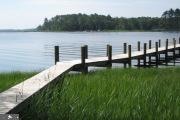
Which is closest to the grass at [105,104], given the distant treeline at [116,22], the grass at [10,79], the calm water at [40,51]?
the grass at [10,79]

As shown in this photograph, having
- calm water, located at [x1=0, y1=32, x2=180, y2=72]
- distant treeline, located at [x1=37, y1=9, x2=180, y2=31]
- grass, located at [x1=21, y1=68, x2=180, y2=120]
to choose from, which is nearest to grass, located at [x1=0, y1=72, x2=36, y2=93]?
grass, located at [x1=21, y1=68, x2=180, y2=120]

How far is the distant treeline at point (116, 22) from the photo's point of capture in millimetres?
154625

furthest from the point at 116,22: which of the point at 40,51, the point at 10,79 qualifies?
the point at 10,79

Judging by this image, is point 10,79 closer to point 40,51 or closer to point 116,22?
point 40,51

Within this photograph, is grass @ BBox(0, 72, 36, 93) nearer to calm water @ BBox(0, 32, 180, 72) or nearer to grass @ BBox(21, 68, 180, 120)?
grass @ BBox(21, 68, 180, 120)

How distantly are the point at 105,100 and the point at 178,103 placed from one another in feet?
4.48

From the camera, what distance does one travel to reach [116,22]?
539 ft

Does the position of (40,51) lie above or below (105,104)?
below

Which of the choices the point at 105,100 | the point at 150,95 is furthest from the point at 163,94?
the point at 105,100

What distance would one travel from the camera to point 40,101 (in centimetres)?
698

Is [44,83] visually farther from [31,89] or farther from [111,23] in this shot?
[111,23]

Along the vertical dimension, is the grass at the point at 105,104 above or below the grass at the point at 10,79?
above

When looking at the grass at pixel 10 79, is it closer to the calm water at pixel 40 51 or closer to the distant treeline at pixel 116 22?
the calm water at pixel 40 51

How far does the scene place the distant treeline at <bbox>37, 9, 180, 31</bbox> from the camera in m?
155
